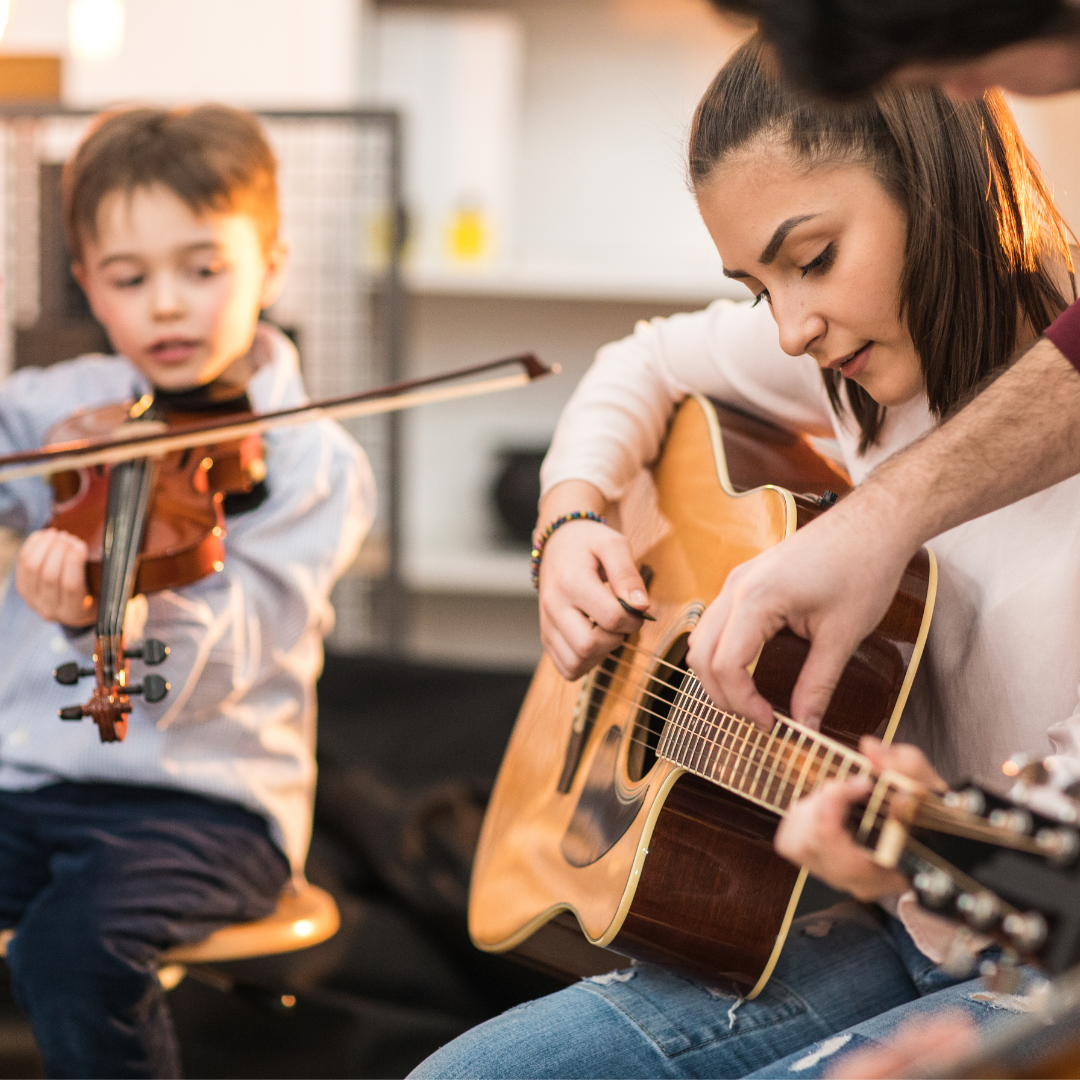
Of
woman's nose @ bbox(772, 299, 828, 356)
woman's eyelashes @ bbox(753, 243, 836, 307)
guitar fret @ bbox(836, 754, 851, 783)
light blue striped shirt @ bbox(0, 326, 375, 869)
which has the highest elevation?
woman's eyelashes @ bbox(753, 243, 836, 307)

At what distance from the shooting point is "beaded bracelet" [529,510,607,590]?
937 millimetres

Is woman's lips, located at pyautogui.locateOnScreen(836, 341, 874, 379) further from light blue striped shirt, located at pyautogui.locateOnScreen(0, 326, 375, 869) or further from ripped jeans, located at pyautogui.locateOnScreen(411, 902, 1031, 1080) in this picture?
light blue striped shirt, located at pyautogui.locateOnScreen(0, 326, 375, 869)

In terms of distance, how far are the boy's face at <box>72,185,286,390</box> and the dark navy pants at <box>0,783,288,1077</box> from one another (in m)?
0.42

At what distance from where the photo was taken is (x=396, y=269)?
202cm

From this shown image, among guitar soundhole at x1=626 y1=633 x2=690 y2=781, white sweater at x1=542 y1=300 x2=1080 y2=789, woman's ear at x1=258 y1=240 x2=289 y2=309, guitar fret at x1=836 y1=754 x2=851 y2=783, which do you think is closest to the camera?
guitar fret at x1=836 y1=754 x2=851 y2=783

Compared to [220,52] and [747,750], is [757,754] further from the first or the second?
[220,52]

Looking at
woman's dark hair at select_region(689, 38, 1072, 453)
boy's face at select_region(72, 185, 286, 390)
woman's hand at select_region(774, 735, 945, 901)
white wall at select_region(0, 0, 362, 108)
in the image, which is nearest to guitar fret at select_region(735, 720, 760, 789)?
woman's hand at select_region(774, 735, 945, 901)

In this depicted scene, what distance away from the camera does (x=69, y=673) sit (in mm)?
867

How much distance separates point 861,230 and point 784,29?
22 centimetres

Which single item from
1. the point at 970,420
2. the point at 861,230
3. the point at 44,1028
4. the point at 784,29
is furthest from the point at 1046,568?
the point at 44,1028

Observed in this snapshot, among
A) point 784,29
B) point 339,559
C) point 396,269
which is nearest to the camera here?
point 784,29

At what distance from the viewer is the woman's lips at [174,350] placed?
111 centimetres

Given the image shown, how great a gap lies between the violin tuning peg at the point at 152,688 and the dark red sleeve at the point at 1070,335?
0.65 m

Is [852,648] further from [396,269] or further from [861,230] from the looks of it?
[396,269]
